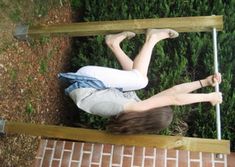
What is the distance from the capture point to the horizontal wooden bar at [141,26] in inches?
138

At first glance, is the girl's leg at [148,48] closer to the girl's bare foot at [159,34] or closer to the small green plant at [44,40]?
the girl's bare foot at [159,34]

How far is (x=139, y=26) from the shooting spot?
3.67 metres

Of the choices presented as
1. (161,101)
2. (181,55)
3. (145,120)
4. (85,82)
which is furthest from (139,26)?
(181,55)

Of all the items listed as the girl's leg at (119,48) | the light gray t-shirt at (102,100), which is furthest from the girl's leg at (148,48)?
the light gray t-shirt at (102,100)

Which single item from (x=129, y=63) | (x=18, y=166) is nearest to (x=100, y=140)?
(x=129, y=63)

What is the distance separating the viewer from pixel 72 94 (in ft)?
10.7

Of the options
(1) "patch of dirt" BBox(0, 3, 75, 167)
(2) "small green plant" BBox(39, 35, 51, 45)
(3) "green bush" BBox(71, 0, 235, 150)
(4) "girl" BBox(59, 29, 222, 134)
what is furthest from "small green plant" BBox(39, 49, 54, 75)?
(4) "girl" BBox(59, 29, 222, 134)

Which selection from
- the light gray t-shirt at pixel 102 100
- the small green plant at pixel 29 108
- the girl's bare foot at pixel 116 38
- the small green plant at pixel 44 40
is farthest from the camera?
the small green plant at pixel 44 40

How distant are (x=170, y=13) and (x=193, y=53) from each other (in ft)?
1.91

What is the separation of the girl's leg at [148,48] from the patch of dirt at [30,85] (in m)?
1.41

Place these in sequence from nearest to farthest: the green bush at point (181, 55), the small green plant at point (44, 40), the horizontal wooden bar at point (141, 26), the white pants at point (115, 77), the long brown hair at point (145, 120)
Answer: the long brown hair at point (145, 120), the white pants at point (115, 77), the horizontal wooden bar at point (141, 26), the green bush at point (181, 55), the small green plant at point (44, 40)

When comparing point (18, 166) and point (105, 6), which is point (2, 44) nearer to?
point (18, 166)

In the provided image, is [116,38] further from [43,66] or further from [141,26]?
[43,66]

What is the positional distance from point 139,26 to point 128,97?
2.38 ft
